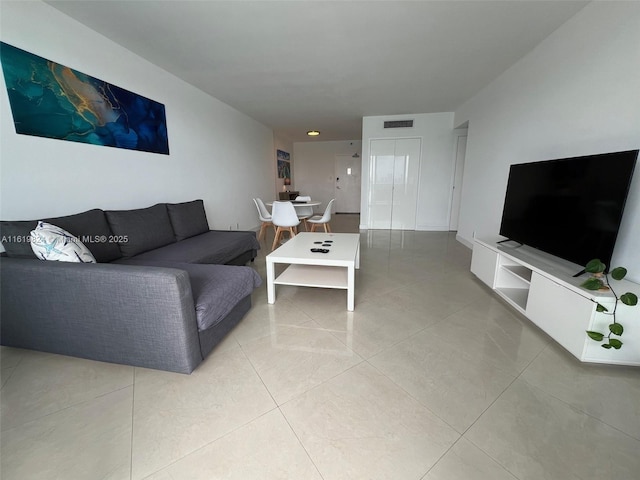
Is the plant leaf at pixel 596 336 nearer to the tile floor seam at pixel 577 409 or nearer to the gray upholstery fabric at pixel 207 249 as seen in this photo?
the tile floor seam at pixel 577 409

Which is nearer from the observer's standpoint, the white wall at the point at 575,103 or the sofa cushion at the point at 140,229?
the white wall at the point at 575,103

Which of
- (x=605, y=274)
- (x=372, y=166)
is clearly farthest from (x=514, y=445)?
(x=372, y=166)

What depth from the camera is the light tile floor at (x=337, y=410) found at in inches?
38.1

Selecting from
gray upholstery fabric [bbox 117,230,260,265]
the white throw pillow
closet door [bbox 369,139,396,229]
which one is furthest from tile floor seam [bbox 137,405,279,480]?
closet door [bbox 369,139,396,229]

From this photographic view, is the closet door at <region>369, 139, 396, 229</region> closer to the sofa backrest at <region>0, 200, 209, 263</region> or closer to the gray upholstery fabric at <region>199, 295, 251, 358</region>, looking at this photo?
the sofa backrest at <region>0, 200, 209, 263</region>

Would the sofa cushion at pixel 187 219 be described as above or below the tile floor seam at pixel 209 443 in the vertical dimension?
above

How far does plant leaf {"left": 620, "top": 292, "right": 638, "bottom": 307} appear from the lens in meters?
1.28

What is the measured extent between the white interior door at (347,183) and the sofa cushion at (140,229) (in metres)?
6.13

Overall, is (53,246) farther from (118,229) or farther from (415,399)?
A: (415,399)

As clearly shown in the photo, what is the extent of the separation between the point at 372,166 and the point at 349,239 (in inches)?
124

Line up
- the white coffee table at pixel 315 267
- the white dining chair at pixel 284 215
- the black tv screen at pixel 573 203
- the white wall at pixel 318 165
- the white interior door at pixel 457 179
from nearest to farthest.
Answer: the black tv screen at pixel 573 203
the white coffee table at pixel 315 267
the white dining chair at pixel 284 215
the white interior door at pixel 457 179
the white wall at pixel 318 165

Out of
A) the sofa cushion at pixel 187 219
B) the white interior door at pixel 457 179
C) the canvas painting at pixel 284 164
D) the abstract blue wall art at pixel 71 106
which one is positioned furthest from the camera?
the canvas painting at pixel 284 164

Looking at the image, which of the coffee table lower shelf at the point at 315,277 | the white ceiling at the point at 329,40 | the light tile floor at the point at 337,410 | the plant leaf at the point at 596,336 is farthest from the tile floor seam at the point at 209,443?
the white ceiling at the point at 329,40

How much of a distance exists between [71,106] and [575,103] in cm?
407
